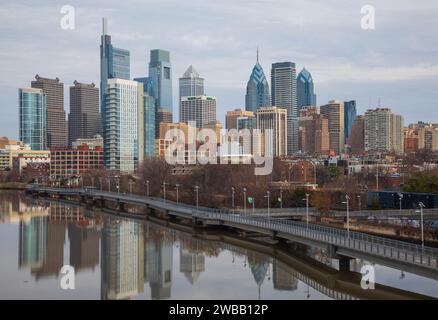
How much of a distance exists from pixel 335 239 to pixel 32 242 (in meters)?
18.6

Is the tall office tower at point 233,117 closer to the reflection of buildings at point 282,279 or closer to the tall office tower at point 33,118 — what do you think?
the tall office tower at point 33,118

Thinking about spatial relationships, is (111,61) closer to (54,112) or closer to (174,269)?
(54,112)

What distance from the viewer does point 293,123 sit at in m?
172

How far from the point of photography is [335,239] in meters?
24.6

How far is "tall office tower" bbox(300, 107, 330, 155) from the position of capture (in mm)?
149875

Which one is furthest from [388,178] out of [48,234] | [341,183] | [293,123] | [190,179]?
[293,123]

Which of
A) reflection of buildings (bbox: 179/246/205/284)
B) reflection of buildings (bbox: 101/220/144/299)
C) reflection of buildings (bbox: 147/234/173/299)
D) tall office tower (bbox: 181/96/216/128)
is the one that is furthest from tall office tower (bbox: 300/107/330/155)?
reflection of buildings (bbox: 179/246/205/284)

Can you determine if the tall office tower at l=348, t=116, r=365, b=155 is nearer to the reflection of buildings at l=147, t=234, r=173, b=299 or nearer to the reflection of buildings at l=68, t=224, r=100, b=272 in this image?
the reflection of buildings at l=68, t=224, r=100, b=272

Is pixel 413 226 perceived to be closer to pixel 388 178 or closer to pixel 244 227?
pixel 244 227

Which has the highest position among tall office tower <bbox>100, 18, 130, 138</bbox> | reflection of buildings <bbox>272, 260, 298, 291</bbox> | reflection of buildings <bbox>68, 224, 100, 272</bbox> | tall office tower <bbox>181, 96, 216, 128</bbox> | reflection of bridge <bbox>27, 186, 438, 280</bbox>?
tall office tower <bbox>100, 18, 130, 138</bbox>

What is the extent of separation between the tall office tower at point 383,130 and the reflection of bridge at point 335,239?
371 feet

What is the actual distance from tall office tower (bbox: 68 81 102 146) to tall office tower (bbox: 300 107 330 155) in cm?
6133

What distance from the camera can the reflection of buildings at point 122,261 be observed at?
22500 mm

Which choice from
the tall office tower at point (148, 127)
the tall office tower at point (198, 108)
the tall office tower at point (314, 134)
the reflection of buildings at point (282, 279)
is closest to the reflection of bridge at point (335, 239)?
the reflection of buildings at point (282, 279)
